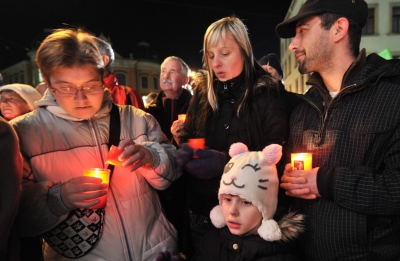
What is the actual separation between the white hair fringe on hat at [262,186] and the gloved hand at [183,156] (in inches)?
12.8

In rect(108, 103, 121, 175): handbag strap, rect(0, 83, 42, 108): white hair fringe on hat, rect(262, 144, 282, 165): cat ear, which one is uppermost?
rect(0, 83, 42, 108): white hair fringe on hat

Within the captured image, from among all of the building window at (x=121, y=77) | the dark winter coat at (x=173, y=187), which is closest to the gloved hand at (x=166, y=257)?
the dark winter coat at (x=173, y=187)

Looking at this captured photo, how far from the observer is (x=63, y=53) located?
1686 mm

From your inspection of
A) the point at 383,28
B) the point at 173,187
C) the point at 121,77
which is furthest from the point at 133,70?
the point at 173,187

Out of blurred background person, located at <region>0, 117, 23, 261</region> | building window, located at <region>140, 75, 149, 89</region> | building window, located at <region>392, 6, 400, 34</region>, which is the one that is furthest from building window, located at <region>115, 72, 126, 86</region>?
blurred background person, located at <region>0, 117, 23, 261</region>

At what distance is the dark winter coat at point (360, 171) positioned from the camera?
68.9 inches

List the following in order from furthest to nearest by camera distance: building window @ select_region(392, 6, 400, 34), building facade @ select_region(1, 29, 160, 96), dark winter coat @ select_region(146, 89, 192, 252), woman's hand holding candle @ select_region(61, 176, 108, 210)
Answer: building facade @ select_region(1, 29, 160, 96) < building window @ select_region(392, 6, 400, 34) < dark winter coat @ select_region(146, 89, 192, 252) < woman's hand holding candle @ select_region(61, 176, 108, 210)

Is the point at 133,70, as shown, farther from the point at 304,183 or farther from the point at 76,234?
the point at 304,183

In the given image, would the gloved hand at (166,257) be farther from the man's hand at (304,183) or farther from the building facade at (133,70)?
the building facade at (133,70)

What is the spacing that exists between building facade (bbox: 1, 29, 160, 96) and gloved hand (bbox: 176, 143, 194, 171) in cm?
4625

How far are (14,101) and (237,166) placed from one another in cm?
296

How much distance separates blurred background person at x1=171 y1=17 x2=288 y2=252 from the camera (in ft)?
7.65

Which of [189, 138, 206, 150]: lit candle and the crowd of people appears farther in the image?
[189, 138, 206, 150]: lit candle

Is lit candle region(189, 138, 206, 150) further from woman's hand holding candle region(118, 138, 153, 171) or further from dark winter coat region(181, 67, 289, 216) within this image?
woman's hand holding candle region(118, 138, 153, 171)
